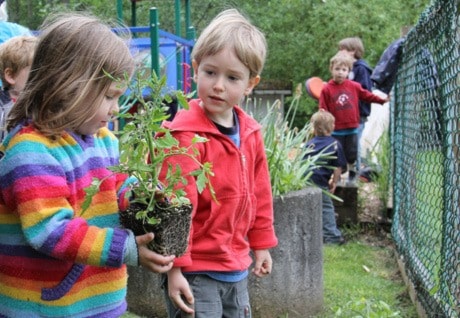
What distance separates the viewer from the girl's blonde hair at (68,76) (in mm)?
2172

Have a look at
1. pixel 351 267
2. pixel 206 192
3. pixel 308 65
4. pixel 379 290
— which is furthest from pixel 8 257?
pixel 308 65

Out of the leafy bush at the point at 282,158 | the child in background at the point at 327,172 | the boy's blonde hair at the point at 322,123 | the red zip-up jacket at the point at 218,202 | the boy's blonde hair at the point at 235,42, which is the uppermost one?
the boy's blonde hair at the point at 235,42

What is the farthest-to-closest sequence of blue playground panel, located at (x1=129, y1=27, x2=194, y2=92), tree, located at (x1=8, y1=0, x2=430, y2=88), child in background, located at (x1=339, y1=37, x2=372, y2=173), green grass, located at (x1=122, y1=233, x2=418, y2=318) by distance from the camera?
tree, located at (x1=8, y1=0, x2=430, y2=88)
blue playground panel, located at (x1=129, y1=27, x2=194, y2=92)
child in background, located at (x1=339, y1=37, x2=372, y2=173)
green grass, located at (x1=122, y1=233, x2=418, y2=318)

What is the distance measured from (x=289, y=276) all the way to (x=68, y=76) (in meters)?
2.60

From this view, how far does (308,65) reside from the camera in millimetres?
21188

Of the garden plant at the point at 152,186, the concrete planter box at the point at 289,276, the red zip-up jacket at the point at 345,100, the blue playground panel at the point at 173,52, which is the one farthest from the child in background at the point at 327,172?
the garden plant at the point at 152,186

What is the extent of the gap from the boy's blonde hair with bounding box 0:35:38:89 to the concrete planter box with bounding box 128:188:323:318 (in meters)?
1.41

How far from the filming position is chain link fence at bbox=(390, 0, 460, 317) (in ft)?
11.8

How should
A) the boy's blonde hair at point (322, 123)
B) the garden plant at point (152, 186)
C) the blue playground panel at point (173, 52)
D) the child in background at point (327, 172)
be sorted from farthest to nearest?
1. the blue playground panel at point (173, 52)
2. the boy's blonde hair at point (322, 123)
3. the child in background at point (327, 172)
4. the garden plant at point (152, 186)

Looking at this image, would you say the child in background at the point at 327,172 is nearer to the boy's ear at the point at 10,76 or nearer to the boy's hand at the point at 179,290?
the boy's ear at the point at 10,76

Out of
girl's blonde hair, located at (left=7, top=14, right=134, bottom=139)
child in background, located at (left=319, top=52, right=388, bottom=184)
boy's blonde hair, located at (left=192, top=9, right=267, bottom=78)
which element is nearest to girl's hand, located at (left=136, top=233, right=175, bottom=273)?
girl's blonde hair, located at (left=7, top=14, right=134, bottom=139)

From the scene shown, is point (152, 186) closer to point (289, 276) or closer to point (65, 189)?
point (65, 189)

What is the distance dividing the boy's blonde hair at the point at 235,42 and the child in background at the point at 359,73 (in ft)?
19.4

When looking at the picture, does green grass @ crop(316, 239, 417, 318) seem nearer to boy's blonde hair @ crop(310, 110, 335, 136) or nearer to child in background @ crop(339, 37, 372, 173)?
boy's blonde hair @ crop(310, 110, 335, 136)
